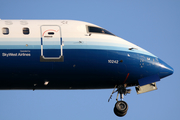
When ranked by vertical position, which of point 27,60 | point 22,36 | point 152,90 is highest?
point 22,36

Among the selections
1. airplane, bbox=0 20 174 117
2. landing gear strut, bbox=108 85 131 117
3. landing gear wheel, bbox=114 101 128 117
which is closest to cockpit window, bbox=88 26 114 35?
airplane, bbox=0 20 174 117

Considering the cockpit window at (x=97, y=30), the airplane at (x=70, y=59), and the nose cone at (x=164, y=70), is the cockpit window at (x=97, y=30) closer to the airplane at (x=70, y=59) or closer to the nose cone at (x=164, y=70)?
the airplane at (x=70, y=59)

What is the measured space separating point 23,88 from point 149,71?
886cm

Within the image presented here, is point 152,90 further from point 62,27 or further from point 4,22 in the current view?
point 4,22

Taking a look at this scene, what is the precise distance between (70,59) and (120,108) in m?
5.01

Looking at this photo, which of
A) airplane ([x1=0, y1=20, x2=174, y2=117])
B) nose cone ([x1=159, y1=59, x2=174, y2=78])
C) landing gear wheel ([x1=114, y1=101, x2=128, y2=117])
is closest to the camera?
A: airplane ([x1=0, y1=20, x2=174, y2=117])

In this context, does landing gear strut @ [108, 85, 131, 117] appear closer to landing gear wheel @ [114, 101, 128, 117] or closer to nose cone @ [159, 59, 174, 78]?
landing gear wheel @ [114, 101, 128, 117]

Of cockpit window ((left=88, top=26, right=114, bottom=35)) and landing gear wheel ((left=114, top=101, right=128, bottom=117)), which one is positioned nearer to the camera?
landing gear wheel ((left=114, top=101, right=128, bottom=117))

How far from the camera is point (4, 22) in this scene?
2545 cm

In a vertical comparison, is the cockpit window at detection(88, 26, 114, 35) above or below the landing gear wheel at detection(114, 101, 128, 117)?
above

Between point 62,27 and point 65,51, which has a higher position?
point 62,27

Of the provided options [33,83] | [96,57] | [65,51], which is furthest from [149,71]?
[33,83]

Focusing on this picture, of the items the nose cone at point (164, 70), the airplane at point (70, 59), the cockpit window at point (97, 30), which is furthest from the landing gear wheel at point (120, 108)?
the cockpit window at point (97, 30)

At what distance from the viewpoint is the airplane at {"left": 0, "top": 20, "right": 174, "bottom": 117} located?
Result: 2428 centimetres
